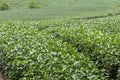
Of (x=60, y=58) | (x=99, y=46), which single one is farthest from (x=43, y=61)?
(x=99, y=46)

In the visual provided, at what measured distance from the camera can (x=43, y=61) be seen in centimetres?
Result: 1191

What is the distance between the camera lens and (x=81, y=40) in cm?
1700

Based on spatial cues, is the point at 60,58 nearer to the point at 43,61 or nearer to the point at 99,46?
the point at 43,61

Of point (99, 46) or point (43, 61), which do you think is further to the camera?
point (99, 46)

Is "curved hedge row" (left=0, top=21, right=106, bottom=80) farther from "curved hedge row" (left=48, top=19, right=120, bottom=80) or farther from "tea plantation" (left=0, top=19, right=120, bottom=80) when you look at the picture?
"curved hedge row" (left=48, top=19, right=120, bottom=80)

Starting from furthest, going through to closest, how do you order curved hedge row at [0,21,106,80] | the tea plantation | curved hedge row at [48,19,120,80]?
curved hedge row at [48,19,120,80], the tea plantation, curved hedge row at [0,21,106,80]

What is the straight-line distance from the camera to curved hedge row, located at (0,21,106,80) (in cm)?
1089

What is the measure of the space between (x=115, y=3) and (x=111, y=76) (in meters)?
40.9

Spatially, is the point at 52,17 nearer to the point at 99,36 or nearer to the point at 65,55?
the point at 99,36

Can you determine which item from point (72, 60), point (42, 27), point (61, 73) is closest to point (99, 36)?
point (72, 60)

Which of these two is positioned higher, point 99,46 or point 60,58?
point 60,58

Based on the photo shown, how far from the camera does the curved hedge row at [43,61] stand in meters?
10.9


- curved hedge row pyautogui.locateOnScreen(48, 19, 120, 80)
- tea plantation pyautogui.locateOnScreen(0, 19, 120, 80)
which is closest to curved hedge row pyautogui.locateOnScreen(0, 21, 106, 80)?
tea plantation pyautogui.locateOnScreen(0, 19, 120, 80)

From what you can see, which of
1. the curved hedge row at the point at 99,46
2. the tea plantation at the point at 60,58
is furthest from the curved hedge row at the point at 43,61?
the curved hedge row at the point at 99,46
